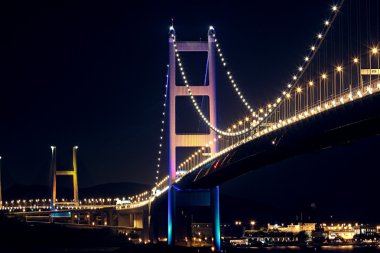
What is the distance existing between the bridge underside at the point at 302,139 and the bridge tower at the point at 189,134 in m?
4.06

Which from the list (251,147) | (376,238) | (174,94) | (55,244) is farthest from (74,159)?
(251,147)

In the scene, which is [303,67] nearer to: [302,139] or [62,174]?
[302,139]

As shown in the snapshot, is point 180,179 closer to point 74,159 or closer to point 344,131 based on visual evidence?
point 344,131

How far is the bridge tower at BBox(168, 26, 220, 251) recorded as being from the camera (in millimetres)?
51875

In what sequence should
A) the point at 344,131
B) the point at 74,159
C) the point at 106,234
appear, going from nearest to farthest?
the point at 344,131
the point at 106,234
the point at 74,159

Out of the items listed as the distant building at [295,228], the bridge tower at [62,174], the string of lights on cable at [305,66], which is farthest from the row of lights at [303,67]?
the distant building at [295,228]

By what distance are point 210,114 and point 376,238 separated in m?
48.1

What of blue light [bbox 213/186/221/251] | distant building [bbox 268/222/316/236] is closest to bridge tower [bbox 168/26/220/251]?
blue light [bbox 213/186/221/251]

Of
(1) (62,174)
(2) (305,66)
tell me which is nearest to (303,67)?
(2) (305,66)

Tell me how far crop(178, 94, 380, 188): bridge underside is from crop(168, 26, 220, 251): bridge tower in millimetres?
4065

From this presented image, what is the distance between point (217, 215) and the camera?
170 feet

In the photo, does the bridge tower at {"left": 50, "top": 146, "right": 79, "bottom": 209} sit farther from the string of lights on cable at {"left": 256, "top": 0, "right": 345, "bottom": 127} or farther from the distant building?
the string of lights on cable at {"left": 256, "top": 0, "right": 345, "bottom": 127}

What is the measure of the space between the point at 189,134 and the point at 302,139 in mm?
20848

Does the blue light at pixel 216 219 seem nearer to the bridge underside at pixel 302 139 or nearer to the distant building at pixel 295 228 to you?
the bridge underside at pixel 302 139
